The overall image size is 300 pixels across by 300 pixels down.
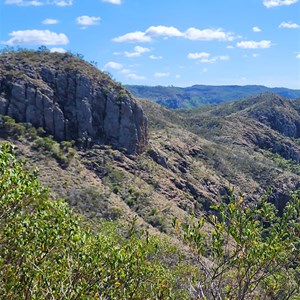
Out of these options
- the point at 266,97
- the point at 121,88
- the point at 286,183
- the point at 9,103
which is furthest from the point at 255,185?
the point at 266,97

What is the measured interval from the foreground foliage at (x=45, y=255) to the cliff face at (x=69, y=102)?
2304 inches

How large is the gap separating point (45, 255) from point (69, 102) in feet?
208

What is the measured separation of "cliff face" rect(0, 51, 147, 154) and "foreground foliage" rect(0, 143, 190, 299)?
58512 mm

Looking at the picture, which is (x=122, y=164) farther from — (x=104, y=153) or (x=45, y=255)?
(x=45, y=255)

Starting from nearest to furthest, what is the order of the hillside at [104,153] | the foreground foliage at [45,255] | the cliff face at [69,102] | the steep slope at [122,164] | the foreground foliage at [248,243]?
the foreground foliage at [248,243] < the foreground foliage at [45,255] < the hillside at [104,153] < the steep slope at [122,164] < the cliff face at [69,102]

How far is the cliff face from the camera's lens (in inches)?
2692

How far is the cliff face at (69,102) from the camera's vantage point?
224ft

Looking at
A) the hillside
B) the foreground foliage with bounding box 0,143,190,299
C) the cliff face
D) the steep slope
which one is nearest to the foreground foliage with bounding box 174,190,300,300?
the foreground foliage with bounding box 0,143,190,299

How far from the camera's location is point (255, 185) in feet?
305

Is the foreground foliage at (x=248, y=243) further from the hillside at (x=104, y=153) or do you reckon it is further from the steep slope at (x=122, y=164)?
the hillside at (x=104, y=153)

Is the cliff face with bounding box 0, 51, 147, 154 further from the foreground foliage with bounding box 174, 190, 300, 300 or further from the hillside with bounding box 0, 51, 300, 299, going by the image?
the foreground foliage with bounding box 174, 190, 300, 300

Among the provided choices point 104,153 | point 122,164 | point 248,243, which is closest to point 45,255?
point 248,243

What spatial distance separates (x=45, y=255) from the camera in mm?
10773

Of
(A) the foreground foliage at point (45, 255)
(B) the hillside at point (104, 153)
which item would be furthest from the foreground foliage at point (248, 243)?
(B) the hillside at point (104, 153)
